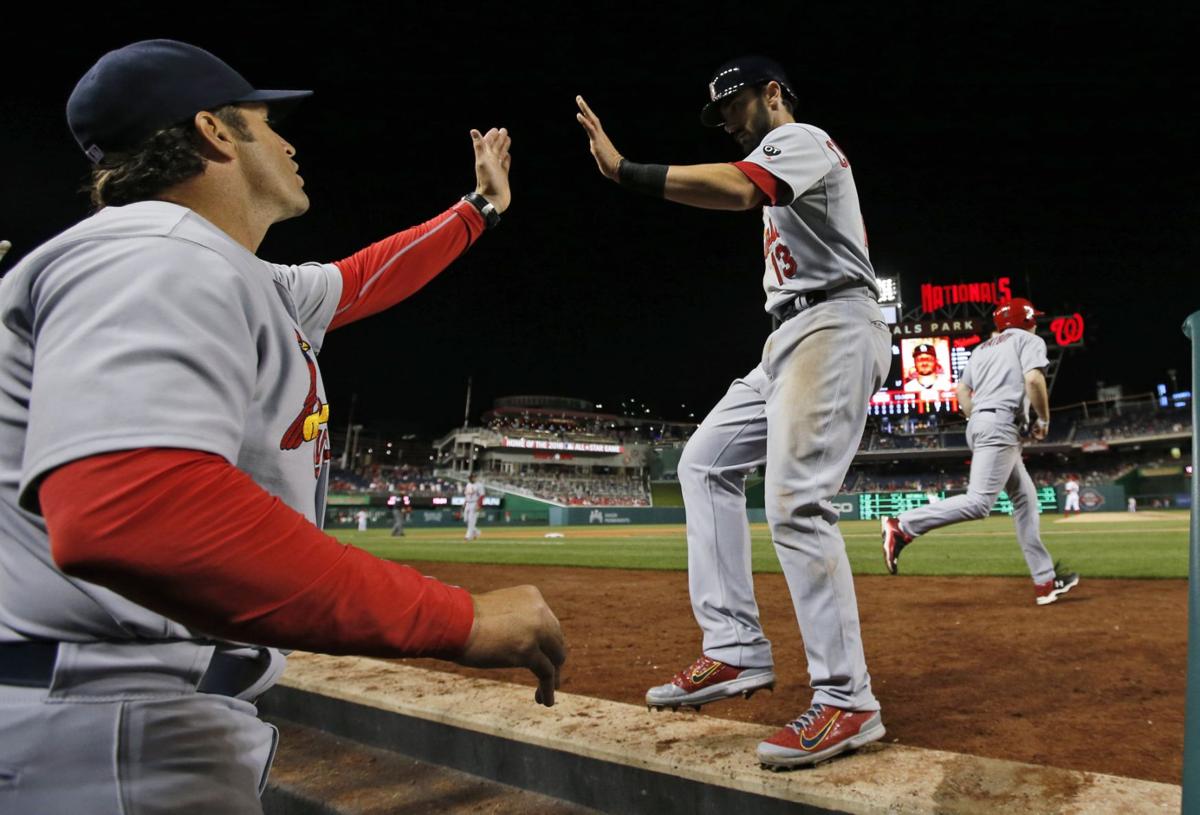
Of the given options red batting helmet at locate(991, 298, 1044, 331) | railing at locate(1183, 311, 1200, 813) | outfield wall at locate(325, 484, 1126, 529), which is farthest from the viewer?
outfield wall at locate(325, 484, 1126, 529)

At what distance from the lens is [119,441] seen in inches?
24.5

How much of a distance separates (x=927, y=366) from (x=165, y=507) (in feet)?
156

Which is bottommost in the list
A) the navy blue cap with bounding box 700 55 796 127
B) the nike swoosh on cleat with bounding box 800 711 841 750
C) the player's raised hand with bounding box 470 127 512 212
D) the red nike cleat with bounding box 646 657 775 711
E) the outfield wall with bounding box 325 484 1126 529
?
the outfield wall with bounding box 325 484 1126 529

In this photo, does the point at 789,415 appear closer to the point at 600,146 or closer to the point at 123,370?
the point at 600,146

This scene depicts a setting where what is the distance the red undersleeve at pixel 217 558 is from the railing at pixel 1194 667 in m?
1.02

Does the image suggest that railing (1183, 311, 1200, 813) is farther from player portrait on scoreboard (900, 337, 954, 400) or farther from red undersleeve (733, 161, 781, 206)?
player portrait on scoreboard (900, 337, 954, 400)

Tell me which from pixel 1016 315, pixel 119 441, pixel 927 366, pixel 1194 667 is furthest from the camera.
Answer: pixel 927 366

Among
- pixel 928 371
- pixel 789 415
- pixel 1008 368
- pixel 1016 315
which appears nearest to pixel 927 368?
pixel 928 371

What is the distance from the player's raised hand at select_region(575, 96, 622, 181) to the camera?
2.17 meters

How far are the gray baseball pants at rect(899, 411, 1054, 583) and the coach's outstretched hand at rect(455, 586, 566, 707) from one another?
480 centimetres

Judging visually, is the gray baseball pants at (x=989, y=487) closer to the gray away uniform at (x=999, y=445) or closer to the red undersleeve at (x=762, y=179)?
the gray away uniform at (x=999, y=445)

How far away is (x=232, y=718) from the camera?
94cm

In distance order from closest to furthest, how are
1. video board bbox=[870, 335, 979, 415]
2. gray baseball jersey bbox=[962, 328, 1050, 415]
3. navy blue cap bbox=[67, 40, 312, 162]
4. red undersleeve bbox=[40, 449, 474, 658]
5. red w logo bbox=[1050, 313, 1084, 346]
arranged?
red undersleeve bbox=[40, 449, 474, 658], navy blue cap bbox=[67, 40, 312, 162], gray baseball jersey bbox=[962, 328, 1050, 415], video board bbox=[870, 335, 979, 415], red w logo bbox=[1050, 313, 1084, 346]

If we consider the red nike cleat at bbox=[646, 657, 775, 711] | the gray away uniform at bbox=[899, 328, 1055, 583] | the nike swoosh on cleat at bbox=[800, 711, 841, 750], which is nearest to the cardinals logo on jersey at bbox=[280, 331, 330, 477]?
the nike swoosh on cleat at bbox=[800, 711, 841, 750]
